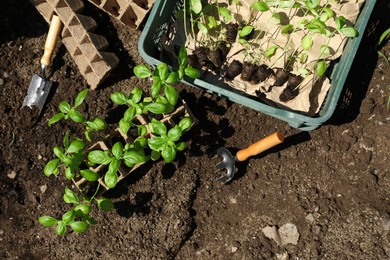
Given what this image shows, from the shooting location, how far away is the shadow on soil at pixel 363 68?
2631mm

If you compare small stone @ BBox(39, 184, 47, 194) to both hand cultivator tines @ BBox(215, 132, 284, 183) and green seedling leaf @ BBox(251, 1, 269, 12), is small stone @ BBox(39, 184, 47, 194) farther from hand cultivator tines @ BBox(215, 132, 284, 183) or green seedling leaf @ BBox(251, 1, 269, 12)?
green seedling leaf @ BBox(251, 1, 269, 12)

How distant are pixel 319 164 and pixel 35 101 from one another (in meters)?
1.69

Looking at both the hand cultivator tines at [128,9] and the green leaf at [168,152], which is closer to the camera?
the green leaf at [168,152]

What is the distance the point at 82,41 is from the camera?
2.59 meters

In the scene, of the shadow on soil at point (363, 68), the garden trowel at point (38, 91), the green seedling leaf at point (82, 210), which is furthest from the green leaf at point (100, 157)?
the shadow on soil at point (363, 68)

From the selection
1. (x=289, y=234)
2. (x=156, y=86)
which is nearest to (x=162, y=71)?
(x=156, y=86)

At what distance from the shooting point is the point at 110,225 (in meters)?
2.62

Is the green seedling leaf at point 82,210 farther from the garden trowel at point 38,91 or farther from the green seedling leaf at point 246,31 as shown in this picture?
the green seedling leaf at point 246,31

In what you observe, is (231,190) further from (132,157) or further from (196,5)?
(196,5)

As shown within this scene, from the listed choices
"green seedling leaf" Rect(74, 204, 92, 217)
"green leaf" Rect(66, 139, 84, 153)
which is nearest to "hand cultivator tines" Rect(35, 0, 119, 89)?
"green leaf" Rect(66, 139, 84, 153)

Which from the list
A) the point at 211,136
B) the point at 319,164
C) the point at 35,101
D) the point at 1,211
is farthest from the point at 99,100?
the point at 319,164

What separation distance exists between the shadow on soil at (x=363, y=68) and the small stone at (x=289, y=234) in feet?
2.09

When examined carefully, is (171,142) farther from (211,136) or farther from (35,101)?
(35,101)

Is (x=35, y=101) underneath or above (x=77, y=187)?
above
